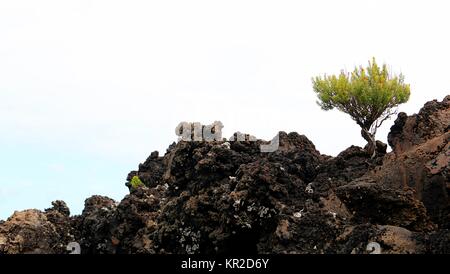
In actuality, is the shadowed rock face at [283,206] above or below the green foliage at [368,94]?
below

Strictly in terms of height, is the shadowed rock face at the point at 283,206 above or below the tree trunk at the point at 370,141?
below

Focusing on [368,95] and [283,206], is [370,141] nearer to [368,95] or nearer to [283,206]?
[368,95]

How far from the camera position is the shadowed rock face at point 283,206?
14.4 m

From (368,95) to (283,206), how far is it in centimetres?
516

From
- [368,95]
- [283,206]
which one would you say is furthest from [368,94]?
[283,206]

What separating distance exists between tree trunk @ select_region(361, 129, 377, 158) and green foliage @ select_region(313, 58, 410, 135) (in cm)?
16

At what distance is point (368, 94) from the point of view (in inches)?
723

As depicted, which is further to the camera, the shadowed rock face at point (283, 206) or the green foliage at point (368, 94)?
the green foliage at point (368, 94)

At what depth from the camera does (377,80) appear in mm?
18500

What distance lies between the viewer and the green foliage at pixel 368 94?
1839 centimetres

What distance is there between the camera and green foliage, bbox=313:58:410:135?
18.4m

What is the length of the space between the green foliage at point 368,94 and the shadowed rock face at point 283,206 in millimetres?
890
